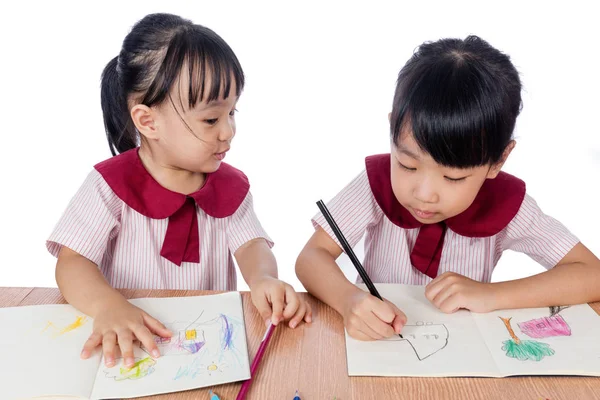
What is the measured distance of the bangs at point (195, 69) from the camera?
118 centimetres

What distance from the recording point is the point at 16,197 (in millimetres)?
3107

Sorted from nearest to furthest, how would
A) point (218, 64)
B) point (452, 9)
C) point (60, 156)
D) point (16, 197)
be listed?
point (218, 64) < point (16, 197) < point (60, 156) < point (452, 9)

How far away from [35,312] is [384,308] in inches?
21.1

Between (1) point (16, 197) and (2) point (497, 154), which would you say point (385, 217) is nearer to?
(2) point (497, 154)

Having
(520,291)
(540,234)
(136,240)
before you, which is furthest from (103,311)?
(540,234)

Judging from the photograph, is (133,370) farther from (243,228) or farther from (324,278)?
(243,228)

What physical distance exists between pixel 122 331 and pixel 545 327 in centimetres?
63

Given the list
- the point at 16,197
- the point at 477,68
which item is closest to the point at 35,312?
the point at 477,68

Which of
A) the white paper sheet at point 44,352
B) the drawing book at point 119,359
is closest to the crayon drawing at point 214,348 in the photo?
the drawing book at point 119,359

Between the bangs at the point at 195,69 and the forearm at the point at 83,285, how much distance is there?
31 centimetres

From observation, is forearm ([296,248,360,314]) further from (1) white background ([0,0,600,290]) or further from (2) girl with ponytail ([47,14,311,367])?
(1) white background ([0,0,600,290])

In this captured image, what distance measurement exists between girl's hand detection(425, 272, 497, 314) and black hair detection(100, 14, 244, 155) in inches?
19.2

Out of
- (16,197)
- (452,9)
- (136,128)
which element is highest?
(136,128)

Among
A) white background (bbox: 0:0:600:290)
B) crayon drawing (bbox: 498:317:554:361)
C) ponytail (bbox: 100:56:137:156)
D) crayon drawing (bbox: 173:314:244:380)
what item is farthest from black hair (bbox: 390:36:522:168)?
white background (bbox: 0:0:600:290)
